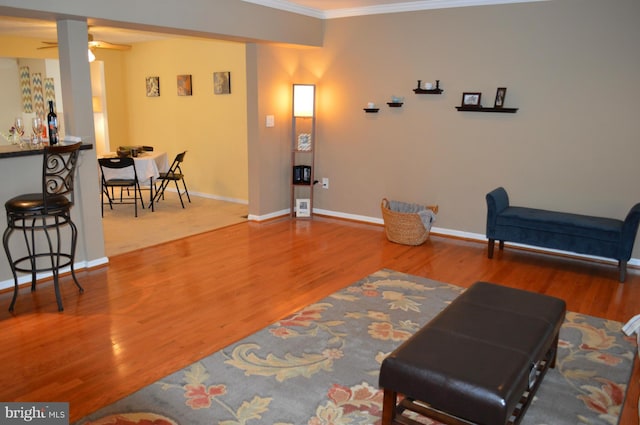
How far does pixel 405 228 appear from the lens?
5301mm

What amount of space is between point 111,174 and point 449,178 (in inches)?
164

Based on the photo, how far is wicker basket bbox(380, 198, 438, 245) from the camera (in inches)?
207

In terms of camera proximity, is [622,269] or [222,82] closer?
[622,269]

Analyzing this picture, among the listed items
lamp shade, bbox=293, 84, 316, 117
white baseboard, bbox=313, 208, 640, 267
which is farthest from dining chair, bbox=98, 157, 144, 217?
white baseboard, bbox=313, 208, 640, 267

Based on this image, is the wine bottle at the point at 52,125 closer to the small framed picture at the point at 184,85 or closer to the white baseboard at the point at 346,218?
the white baseboard at the point at 346,218

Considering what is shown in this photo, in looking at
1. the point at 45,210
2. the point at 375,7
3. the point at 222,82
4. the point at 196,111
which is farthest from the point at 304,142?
the point at 45,210

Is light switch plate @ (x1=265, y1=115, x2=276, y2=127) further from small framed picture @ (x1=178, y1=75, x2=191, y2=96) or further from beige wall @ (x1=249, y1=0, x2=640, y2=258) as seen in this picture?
small framed picture @ (x1=178, y1=75, x2=191, y2=96)

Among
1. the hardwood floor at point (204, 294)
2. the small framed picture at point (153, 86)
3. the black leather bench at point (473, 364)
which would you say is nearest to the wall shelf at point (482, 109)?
the hardwood floor at point (204, 294)

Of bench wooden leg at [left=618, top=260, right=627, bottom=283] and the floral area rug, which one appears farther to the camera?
bench wooden leg at [left=618, top=260, right=627, bottom=283]

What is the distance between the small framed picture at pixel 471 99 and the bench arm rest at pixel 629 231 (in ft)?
5.83

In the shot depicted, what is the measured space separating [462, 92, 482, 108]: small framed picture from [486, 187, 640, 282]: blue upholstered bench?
93 centimetres

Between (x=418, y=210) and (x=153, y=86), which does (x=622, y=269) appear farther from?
(x=153, y=86)

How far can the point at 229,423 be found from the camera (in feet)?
7.73

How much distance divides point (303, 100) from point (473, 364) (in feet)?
15.1
